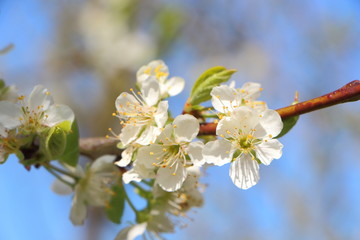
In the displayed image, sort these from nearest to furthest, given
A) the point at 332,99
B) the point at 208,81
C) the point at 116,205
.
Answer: the point at 332,99 < the point at 208,81 < the point at 116,205

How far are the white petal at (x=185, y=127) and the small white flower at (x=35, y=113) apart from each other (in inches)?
11.3

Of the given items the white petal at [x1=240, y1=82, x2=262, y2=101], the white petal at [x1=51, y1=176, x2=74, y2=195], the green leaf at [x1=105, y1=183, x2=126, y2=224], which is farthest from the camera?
the white petal at [x1=51, y1=176, x2=74, y2=195]

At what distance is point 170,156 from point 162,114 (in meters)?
0.12

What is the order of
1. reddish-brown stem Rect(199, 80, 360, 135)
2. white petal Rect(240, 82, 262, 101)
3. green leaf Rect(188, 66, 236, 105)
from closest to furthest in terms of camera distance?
reddish-brown stem Rect(199, 80, 360, 135), green leaf Rect(188, 66, 236, 105), white petal Rect(240, 82, 262, 101)

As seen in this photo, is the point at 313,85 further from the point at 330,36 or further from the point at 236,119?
the point at 236,119

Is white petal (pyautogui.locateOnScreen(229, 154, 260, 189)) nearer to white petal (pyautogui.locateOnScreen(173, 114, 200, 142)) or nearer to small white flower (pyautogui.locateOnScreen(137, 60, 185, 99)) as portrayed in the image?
white petal (pyautogui.locateOnScreen(173, 114, 200, 142))

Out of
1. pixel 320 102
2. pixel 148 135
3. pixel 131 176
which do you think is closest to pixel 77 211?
pixel 131 176

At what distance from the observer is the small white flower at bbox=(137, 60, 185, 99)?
1.38 m

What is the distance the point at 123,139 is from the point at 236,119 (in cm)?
30

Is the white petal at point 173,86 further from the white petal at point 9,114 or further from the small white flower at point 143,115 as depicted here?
the white petal at point 9,114

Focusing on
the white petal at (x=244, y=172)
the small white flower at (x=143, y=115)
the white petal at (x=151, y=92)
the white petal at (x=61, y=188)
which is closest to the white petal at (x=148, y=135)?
the small white flower at (x=143, y=115)

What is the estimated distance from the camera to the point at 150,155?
1167 millimetres

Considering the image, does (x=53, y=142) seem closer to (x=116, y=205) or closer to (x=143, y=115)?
(x=143, y=115)

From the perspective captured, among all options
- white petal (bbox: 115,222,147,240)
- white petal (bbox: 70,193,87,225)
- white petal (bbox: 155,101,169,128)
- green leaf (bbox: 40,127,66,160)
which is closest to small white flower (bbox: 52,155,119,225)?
white petal (bbox: 70,193,87,225)
